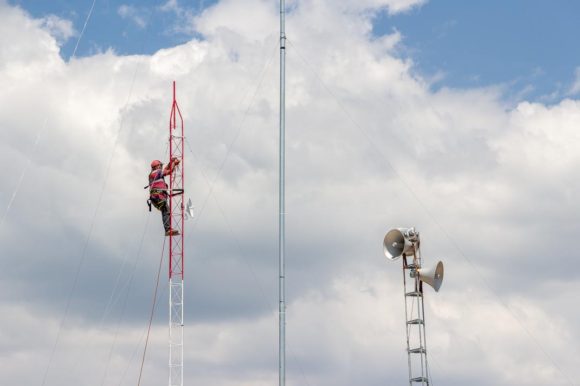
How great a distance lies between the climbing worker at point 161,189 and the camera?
63.5m

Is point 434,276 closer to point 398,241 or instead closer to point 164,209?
point 398,241

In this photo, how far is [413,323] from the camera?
57.7 meters

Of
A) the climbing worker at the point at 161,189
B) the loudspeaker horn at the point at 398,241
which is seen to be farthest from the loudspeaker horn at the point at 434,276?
the climbing worker at the point at 161,189

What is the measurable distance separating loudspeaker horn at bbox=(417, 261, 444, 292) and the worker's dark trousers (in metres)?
14.0

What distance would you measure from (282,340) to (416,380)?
27.1 feet

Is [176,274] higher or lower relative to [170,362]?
higher

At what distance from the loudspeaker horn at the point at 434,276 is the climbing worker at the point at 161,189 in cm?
1366

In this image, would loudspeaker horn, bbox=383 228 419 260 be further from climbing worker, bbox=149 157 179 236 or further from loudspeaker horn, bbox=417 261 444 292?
climbing worker, bbox=149 157 179 236

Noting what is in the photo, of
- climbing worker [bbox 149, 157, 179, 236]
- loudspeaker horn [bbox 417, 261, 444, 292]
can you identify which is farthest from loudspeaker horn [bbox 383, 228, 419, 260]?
climbing worker [bbox 149, 157, 179, 236]

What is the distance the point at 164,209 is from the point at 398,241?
43.6 ft

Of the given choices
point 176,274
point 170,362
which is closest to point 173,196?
point 176,274

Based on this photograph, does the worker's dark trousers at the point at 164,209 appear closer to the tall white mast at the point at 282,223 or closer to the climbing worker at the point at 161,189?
the climbing worker at the point at 161,189

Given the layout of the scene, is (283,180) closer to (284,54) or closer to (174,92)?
(284,54)

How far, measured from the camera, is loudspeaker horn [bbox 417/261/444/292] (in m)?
56.8
